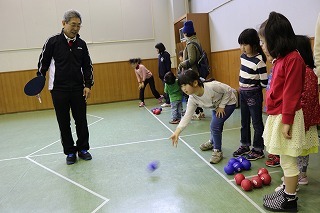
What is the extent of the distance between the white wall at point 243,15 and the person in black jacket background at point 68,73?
2.66 metres

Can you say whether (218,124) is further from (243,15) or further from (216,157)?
(243,15)

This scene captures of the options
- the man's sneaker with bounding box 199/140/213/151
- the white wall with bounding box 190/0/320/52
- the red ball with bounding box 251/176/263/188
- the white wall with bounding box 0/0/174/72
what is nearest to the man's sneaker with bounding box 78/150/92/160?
the man's sneaker with bounding box 199/140/213/151

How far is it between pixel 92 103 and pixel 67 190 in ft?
22.4

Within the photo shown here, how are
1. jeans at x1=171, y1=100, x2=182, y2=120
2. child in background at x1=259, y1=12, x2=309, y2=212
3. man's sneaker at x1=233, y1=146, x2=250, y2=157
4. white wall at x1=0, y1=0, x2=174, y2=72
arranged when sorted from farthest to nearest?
white wall at x1=0, y1=0, x2=174, y2=72 < jeans at x1=171, y1=100, x2=182, y2=120 < man's sneaker at x1=233, y1=146, x2=250, y2=157 < child in background at x1=259, y1=12, x2=309, y2=212

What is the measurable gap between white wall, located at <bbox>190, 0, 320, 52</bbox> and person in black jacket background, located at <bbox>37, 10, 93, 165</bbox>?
266 centimetres

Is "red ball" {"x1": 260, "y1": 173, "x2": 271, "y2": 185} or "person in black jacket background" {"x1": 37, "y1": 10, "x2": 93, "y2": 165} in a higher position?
"person in black jacket background" {"x1": 37, "y1": 10, "x2": 93, "y2": 165}

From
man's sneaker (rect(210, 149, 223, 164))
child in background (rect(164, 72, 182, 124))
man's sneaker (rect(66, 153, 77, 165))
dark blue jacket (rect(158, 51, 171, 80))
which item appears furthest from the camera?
dark blue jacket (rect(158, 51, 171, 80))

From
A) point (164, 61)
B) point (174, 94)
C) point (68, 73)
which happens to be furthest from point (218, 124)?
point (164, 61)

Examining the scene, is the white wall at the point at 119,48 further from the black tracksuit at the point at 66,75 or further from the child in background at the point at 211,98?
the child in background at the point at 211,98

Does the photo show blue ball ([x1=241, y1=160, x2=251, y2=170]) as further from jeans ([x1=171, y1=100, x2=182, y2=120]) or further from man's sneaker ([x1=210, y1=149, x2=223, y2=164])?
jeans ([x1=171, y1=100, x2=182, y2=120])

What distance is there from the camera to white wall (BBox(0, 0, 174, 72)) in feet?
29.5

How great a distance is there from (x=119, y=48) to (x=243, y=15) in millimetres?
4704

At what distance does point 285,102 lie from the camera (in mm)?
1928

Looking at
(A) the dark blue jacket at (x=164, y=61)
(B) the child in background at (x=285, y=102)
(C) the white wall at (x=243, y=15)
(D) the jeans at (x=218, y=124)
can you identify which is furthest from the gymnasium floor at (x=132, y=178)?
(A) the dark blue jacket at (x=164, y=61)
